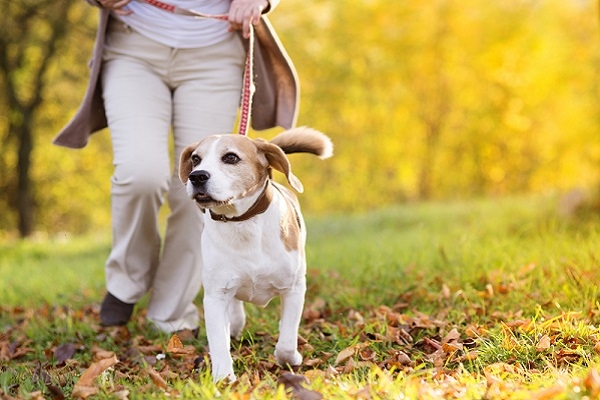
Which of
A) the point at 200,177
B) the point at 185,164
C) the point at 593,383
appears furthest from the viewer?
the point at 185,164

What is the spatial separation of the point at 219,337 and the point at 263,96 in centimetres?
168

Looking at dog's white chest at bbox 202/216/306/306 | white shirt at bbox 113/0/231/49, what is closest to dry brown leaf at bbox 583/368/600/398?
dog's white chest at bbox 202/216/306/306

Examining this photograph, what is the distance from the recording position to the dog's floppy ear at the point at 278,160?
10.4ft

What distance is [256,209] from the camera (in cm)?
321

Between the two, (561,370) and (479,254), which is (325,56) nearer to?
(479,254)

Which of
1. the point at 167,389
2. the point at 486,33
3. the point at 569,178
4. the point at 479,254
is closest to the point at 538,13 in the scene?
the point at 486,33

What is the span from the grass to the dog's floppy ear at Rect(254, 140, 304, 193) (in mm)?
795

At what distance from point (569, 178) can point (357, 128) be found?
5057 millimetres

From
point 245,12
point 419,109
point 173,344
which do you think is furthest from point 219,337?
point 419,109

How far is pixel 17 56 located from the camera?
41.1ft

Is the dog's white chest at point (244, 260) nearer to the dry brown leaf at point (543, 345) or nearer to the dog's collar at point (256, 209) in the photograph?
the dog's collar at point (256, 209)

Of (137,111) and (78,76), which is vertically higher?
(137,111)

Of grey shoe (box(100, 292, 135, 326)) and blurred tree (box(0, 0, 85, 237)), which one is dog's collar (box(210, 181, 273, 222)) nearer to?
grey shoe (box(100, 292, 135, 326))

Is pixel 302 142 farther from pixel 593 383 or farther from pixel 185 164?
pixel 593 383
